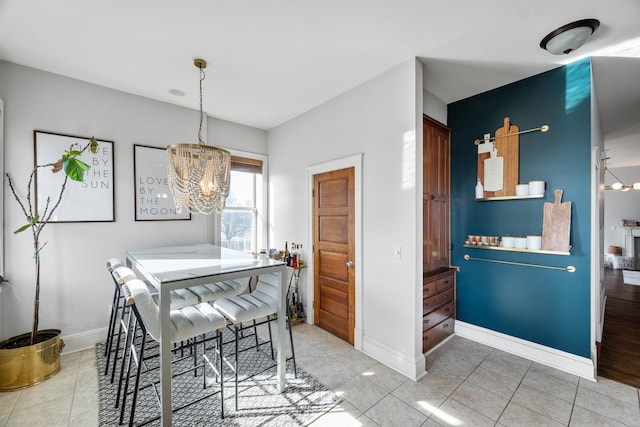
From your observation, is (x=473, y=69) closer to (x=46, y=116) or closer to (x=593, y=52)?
(x=593, y=52)

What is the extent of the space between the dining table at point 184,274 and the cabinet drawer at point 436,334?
60.0 inches

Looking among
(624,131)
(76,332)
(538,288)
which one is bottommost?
(76,332)

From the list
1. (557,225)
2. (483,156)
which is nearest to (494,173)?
(483,156)

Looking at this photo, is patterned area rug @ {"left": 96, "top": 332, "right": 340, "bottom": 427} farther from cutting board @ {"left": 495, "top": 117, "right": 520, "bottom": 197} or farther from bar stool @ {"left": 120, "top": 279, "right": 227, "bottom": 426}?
cutting board @ {"left": 495, "top": 117, "right": 520, "bottom": 197}

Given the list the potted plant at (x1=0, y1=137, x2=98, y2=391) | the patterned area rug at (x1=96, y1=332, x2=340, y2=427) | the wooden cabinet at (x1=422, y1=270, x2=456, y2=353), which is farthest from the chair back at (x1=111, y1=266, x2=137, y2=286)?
the wooden cabinet at (x1=422, y1=270, x2=456, y2=353)

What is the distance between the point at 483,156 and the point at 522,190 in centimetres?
57

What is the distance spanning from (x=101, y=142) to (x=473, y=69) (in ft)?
13.1

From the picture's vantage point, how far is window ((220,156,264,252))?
4047mm

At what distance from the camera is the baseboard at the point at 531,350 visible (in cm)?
239

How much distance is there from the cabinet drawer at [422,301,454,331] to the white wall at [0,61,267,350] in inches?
123

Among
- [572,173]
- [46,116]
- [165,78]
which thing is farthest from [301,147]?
[572,173]

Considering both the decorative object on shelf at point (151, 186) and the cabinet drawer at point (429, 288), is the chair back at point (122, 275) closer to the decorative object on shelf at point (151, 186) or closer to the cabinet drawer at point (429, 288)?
the decorative object on shelf at point (151, 186)

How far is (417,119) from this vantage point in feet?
7.99

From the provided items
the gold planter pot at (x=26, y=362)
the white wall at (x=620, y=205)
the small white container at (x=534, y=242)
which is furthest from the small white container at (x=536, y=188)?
the white wall at (x=620, y=205)
